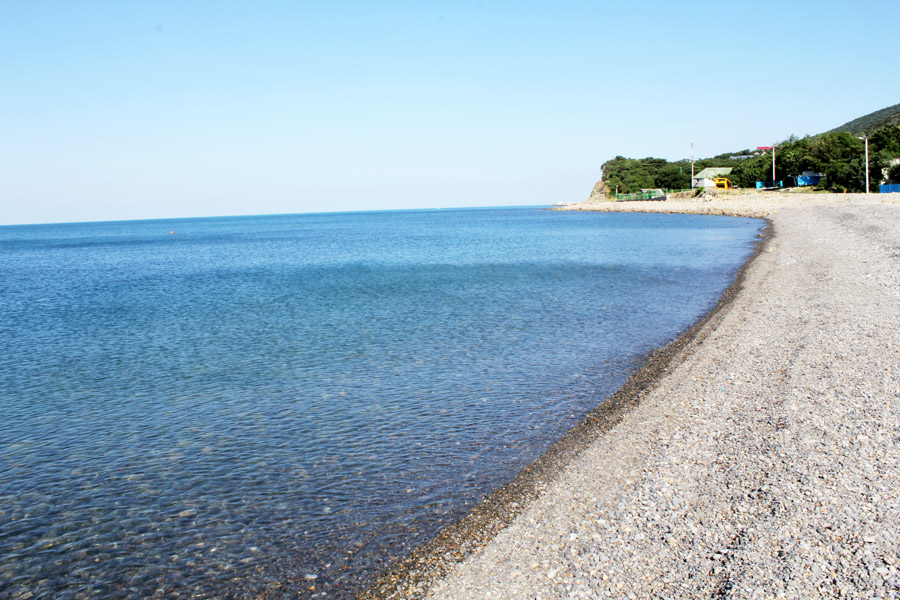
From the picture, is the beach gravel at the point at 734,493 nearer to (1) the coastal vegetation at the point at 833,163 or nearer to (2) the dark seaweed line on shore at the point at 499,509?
(2) the dark seaweed line on shore at the point at 499,509

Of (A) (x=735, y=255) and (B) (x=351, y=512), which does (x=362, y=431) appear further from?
(A) (x=735, y=255)

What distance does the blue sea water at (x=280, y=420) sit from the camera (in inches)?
328

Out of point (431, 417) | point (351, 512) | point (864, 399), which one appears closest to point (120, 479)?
point (351, 512)

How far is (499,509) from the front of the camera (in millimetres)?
8984

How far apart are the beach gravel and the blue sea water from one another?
1489mm

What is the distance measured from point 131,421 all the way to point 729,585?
12.3 m

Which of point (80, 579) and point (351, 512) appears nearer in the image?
point (80, 579)

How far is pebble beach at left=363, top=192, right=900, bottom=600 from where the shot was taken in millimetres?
6582

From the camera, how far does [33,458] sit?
12.0 meters

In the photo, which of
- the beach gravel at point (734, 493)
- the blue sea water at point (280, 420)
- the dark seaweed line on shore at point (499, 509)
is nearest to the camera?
the beach gravel at point (734, 493)

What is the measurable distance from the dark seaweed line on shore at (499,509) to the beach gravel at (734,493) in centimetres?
19

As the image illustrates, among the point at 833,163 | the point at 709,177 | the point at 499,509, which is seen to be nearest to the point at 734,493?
the point at 499,509

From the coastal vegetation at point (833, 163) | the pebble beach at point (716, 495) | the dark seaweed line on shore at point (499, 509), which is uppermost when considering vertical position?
the coastal vegetation at point (833, 163)

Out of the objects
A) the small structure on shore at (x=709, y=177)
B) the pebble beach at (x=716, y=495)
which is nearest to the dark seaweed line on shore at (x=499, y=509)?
the pebble beach at (x=716, y=495)
